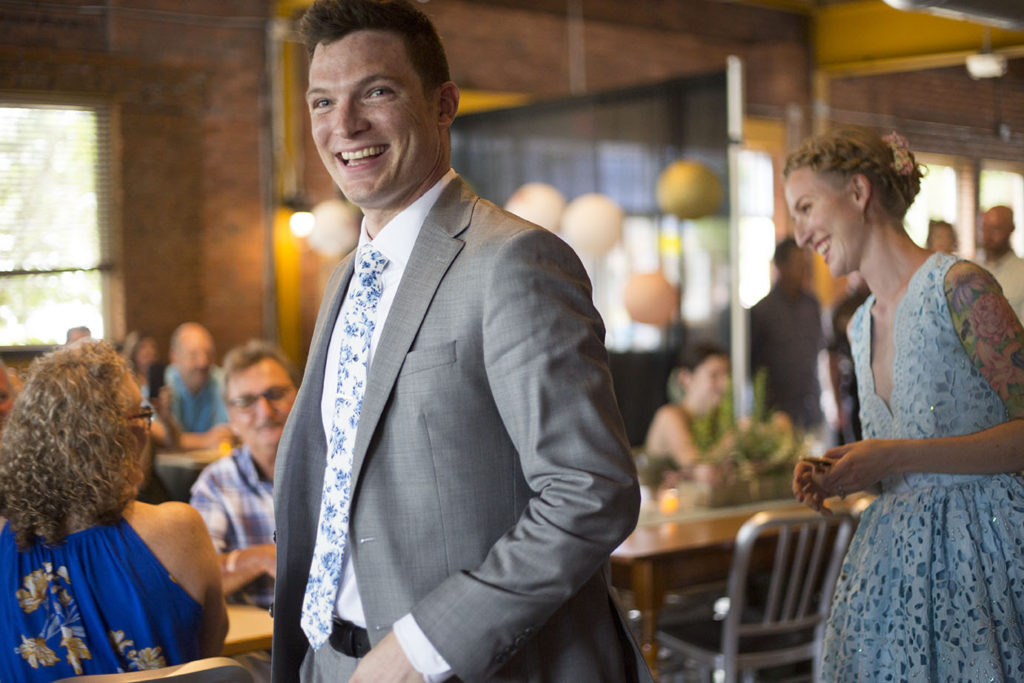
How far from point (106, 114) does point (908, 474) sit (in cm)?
612

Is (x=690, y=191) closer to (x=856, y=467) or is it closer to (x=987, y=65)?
(x=987, y=65)

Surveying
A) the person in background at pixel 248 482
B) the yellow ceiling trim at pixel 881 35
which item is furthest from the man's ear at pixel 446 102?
the yellow ceiling trim at pixel 881 35

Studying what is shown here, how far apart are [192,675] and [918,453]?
123 centimetres

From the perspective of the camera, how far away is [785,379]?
7801mm

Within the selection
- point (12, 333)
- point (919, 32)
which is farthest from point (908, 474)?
point (919, 32)

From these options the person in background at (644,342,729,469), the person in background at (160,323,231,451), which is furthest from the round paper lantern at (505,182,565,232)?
the person in background at (160,323,231,451)

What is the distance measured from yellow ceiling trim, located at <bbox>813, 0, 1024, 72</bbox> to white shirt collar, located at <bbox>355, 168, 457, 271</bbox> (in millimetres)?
5978

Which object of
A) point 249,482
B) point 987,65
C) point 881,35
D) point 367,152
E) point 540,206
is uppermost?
point 881,35

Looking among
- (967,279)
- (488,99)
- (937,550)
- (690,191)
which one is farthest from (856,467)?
(488,99)

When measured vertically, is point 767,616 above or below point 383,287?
Result: below

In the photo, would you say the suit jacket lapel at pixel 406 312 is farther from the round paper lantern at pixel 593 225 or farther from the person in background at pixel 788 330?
the person in background at pixel 788 330

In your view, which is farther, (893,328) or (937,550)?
(893,328)

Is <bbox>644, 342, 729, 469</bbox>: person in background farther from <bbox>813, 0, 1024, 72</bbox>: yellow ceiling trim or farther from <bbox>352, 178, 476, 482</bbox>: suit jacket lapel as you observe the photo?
<bbox>352, 178, 476, 482</bbox>: suit jacket lapel

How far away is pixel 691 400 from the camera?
514 cm
